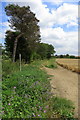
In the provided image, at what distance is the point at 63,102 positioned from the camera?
262 centimetres

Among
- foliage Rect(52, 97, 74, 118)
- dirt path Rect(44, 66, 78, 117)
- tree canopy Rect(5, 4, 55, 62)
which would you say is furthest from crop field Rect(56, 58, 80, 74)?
foliage Rect(52, 97, 74, 118)

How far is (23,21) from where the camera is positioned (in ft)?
38.2

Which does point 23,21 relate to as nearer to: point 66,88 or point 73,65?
point 73,65

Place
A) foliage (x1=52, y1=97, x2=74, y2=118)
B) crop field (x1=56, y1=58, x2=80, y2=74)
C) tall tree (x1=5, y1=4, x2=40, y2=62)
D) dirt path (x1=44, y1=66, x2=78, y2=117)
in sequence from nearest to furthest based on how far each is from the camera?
foliage (x1=52, y1=97, x2=74, y2=118)
dirt path (x1=44, y1=66, x2=78, y2=117)
crop field (x1=56, y1=58, x2=80, y2=74)
tall tree (x1=5, y1=4, x2=40, y2=62)

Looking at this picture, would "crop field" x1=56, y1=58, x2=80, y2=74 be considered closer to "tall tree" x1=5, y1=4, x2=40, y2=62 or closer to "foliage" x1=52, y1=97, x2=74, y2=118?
"tall tree" x1=5, y1=4, x2=40, y2=62

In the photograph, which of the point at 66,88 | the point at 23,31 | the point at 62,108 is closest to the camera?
the point at 62,108

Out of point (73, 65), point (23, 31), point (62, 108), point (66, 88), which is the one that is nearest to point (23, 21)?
point (23, 31)

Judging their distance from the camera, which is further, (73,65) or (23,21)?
(23,21)

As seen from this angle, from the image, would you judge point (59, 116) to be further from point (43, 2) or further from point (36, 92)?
point (43, 2)

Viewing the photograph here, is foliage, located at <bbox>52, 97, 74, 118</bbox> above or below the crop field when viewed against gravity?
below

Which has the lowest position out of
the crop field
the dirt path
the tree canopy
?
the dirt path

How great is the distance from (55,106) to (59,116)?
0.93ft

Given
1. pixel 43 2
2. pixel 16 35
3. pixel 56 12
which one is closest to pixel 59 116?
pixel 43 2

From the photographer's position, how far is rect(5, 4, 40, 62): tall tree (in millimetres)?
11241
